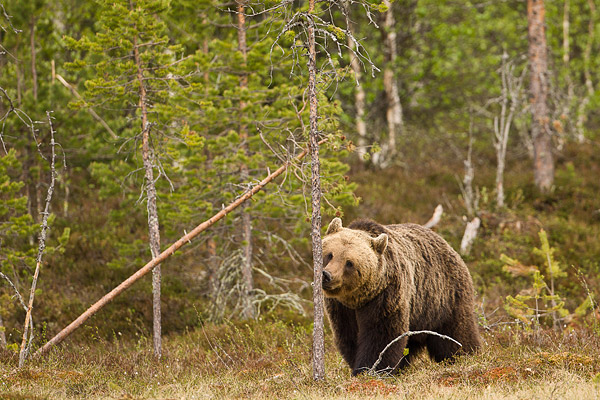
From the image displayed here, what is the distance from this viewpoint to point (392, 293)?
707 centimetres

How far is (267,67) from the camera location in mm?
12469

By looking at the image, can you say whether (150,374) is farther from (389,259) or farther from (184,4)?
(184,4)

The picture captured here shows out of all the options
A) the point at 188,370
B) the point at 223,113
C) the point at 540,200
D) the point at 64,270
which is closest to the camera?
the point at 188,370

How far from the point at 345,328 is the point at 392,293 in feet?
2.43

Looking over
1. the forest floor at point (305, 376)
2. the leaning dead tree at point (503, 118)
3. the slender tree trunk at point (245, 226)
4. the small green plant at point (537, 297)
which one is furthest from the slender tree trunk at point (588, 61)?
the forest floor at point (305, 376)

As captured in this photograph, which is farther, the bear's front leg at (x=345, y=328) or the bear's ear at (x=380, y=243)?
the bear's front leg at (x=345, y=328)

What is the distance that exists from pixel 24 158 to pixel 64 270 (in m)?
2.59

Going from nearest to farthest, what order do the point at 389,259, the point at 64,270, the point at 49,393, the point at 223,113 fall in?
the point at 49,393 → the point at 389,259 → the point at 223,113 → the point at 64,270

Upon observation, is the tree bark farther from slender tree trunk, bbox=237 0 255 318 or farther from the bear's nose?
the bear's nose

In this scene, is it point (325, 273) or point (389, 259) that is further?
point (389, 259)

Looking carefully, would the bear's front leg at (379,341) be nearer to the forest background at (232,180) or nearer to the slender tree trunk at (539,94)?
the forest background at (232,180)

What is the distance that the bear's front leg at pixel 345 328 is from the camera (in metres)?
7.36

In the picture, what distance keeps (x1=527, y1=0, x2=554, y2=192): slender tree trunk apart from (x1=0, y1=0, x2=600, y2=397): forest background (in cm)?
12

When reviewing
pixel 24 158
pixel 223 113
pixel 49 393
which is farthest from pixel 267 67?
pixel 49 393
